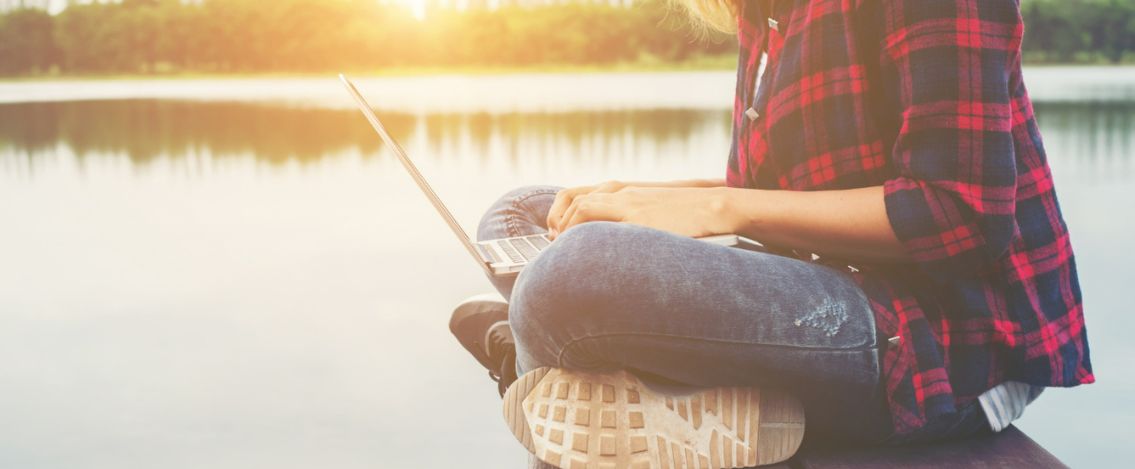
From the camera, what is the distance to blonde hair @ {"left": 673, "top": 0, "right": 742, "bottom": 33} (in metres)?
1.14

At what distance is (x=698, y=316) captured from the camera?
31.4 inches

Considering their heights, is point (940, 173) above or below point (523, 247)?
above

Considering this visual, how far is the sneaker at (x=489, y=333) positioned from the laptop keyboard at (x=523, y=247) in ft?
0.50

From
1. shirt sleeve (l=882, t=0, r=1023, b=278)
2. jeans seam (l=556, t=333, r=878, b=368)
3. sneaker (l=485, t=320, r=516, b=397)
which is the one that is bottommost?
sneaker (l=485, t=320, r=516, b=397)

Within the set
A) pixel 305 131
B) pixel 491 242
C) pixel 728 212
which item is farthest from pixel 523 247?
pixel 305 131

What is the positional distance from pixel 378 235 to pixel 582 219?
2818 millimetres

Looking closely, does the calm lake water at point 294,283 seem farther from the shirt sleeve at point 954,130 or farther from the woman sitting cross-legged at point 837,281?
the shirt sleeve at point 954,130

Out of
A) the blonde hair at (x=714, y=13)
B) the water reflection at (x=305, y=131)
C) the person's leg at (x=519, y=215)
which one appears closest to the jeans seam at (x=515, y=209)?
the person's leg at (x=519, y=215)

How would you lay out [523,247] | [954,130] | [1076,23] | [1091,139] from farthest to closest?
[1076,23] → [1091,139] → [523,247] → [954,130]

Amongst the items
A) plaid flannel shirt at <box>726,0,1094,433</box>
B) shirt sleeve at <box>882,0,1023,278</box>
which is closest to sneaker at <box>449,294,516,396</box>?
plaid flannel shirt at <box>726,0,1094,433</box>

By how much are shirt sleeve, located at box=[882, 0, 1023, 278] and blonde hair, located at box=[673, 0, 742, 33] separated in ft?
1.09

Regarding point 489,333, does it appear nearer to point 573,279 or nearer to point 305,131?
point 573,279

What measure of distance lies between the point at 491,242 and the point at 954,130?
1.89 ft

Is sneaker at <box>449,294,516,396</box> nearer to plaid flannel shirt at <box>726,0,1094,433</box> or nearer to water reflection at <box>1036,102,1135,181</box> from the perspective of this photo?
plaid flannel shirt at <box>726,0,1094,433</box>
